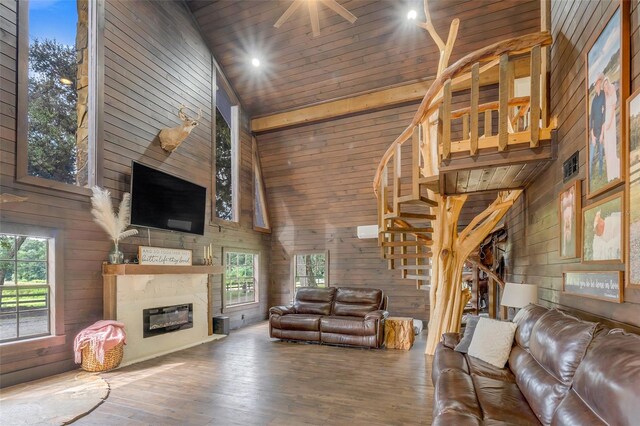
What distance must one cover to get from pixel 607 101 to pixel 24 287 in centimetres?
542

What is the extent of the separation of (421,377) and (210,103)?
230 inches

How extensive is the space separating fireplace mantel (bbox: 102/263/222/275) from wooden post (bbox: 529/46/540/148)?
4725 mm

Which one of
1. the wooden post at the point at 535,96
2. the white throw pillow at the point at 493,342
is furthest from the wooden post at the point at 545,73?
the white throw pillow at the point at 493,342

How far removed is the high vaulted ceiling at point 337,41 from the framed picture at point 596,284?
4423mm

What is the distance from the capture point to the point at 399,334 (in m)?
5.11

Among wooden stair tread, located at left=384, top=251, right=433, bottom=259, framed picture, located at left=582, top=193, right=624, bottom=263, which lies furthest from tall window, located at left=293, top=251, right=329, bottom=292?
framed picture, located at left=582, top=193, right=624, bottom=263

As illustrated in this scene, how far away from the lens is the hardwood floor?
2855 millimetres

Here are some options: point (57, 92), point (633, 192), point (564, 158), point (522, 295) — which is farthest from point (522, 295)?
point (57, 92)

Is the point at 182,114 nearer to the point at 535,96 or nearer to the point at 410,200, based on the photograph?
the point at 410,200

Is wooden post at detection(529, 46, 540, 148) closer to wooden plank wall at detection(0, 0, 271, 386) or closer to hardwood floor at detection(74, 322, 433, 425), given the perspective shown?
hardwood floor at detection(74, 322, 433, 425)

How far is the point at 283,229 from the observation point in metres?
8.30

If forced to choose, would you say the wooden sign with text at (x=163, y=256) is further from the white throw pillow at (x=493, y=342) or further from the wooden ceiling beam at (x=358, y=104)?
the white throw pillow at (x=493, y=342)

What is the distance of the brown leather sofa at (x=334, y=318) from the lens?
512 cm

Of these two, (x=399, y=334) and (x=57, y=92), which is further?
(x=399, y=334)
